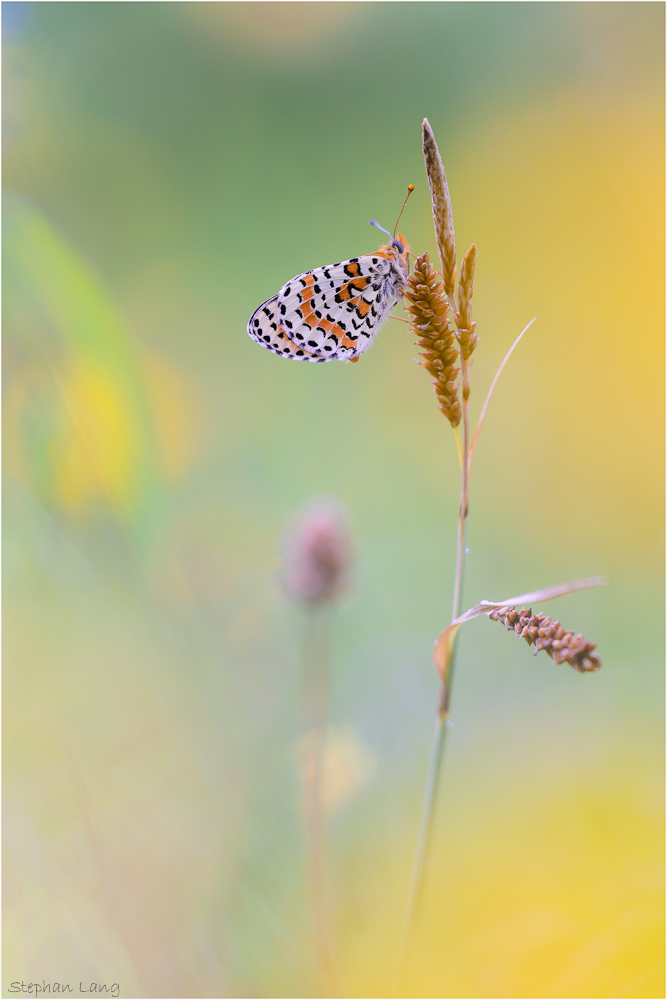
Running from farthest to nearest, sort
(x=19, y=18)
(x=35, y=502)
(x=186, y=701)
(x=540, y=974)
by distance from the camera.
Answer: (x=19, y=18) → (x=35, y=502) → (x=186, y=701) → (x=540, y=974)

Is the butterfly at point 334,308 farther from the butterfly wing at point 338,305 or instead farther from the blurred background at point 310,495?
A: the blurred background at point 310,495

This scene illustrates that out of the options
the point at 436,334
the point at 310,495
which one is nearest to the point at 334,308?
the point at 436,334

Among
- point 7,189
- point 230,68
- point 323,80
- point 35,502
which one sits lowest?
point 35,502

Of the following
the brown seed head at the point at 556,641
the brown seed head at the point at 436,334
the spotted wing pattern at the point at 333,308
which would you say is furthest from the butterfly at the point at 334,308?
the brown seed head at the point at 556,641

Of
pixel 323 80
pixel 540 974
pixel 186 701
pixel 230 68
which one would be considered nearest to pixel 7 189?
pixel 230 68

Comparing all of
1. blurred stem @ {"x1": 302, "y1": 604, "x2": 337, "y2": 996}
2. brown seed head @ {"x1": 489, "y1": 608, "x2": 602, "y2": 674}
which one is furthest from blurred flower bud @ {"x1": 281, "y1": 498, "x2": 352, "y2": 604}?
brown seed head @ {"x1": 489, "y1": 608, "x2": 602, "y2": 674}

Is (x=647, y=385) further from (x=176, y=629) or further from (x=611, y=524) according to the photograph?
(x=176, y=629)
